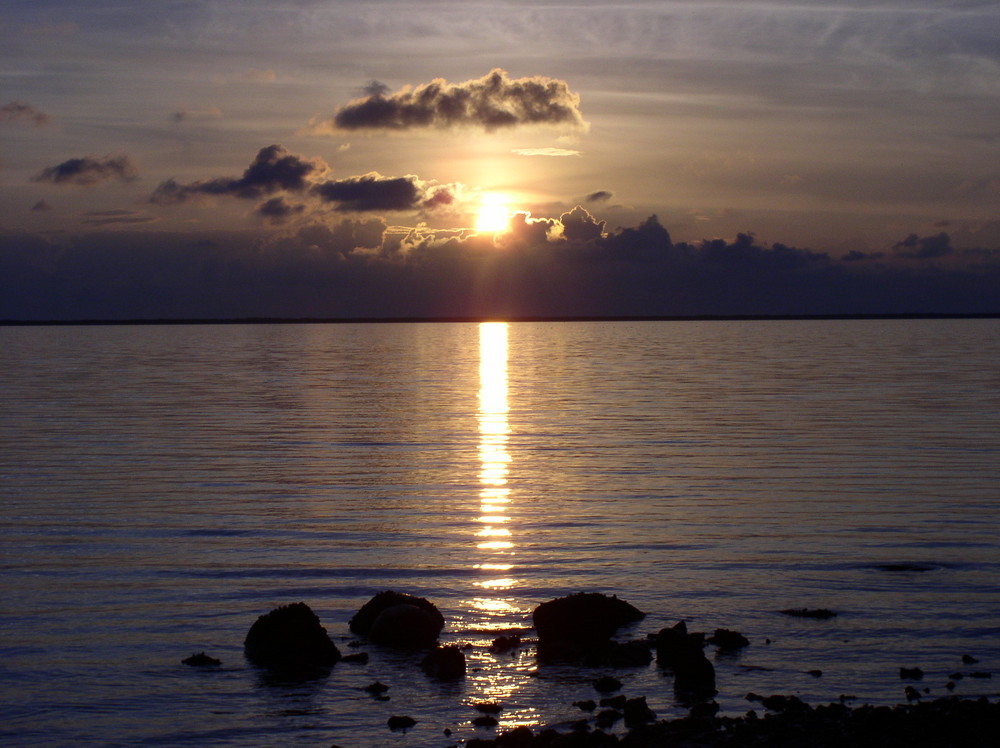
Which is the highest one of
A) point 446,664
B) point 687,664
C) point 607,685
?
point 687,664

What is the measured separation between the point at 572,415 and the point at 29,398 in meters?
36.8

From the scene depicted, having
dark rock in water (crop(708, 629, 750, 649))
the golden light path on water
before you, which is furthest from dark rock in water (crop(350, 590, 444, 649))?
dark rock in water (crop(708, 629, 750, 649))

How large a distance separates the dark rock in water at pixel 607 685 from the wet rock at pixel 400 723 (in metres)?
2.80

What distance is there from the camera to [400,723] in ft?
44.2

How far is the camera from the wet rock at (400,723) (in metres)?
13.4

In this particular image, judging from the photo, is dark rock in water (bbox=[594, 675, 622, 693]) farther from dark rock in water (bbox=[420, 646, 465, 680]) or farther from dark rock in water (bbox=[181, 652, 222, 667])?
dark rock in water (bbox=[181, 652, 222, 667])

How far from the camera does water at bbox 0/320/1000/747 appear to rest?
14.8 meters

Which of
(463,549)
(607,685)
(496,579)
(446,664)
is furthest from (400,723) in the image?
(463,549)

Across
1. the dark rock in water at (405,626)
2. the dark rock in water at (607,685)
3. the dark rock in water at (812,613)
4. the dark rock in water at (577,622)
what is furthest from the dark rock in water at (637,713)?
the dark rock in water at (812,613)

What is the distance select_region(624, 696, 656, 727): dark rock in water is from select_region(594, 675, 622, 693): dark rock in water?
98cm

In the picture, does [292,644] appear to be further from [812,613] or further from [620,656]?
[812,613]

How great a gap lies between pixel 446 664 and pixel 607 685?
245 cm

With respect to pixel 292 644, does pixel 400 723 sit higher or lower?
lower

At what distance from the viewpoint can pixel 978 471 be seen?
3438cm
